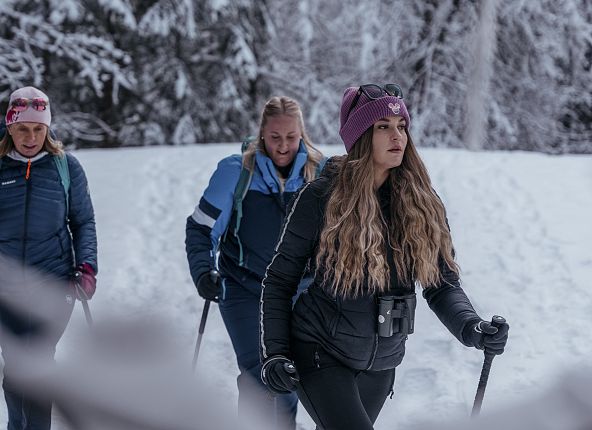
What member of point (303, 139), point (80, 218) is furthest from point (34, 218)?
point (303, 139)

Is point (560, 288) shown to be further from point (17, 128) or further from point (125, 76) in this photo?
point (125, 76)

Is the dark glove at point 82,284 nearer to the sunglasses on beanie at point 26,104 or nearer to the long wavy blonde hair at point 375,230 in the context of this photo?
the sunglasses on beanie at point 26,104

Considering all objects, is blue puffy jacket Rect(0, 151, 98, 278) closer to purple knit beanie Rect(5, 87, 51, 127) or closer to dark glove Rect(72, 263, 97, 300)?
dark glove Rect(72, 263, 97, 300)

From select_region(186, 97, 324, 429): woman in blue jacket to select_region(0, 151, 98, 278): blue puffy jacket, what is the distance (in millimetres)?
751

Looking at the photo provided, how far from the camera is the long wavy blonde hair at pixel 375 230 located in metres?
2.91

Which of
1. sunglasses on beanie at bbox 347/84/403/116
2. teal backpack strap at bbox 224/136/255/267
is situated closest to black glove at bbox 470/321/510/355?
sunglasses on beanie at bbox 347/84/403/116

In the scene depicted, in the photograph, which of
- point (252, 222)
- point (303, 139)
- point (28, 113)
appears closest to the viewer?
point (252, 222)

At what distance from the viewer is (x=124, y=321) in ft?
24.8

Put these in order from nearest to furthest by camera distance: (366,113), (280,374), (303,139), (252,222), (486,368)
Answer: (280,374)
(366,113)
(486,368)
(252,222)
(303,139)

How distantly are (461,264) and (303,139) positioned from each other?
4.54 metres

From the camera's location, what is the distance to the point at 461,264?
27.6ft

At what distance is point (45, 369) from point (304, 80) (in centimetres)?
1669

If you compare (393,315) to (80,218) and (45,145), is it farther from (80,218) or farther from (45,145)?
(45,145)

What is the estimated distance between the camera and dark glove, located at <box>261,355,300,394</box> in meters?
2.82
